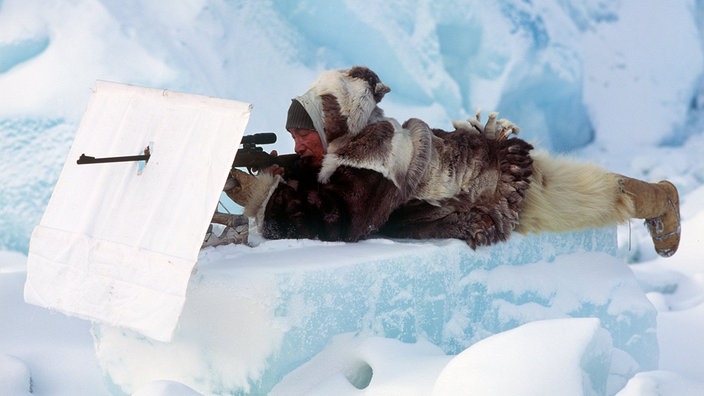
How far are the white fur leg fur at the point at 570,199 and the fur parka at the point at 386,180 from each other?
0.27ft

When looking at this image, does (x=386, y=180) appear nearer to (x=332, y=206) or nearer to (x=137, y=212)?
(x=332, y=206)

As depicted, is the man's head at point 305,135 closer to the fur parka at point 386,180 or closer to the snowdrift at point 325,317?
the fur parka at point 386,180

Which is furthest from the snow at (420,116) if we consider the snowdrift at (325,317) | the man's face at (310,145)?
the man's face at (310,145)

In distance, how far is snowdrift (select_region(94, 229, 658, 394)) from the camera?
6.20ft

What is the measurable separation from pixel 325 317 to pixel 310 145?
57 cm

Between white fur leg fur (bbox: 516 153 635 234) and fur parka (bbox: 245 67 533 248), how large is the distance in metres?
0.08

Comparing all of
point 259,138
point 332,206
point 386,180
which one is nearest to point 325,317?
point 332,206

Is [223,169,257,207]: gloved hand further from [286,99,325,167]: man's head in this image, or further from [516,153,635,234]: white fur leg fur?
[516,153,635,234]: white fur leg fur

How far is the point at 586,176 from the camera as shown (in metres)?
2.63

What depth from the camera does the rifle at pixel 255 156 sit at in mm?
2250

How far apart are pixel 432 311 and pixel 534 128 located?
3.36 meters

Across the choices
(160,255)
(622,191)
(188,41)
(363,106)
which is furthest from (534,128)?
(160,255)

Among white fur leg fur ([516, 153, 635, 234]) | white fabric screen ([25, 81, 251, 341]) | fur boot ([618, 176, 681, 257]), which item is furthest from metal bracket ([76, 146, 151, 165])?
fur boot ([618, 176, 681, 257])

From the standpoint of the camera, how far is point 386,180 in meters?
2.26
